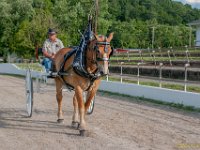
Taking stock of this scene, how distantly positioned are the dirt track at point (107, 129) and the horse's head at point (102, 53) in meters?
1.34

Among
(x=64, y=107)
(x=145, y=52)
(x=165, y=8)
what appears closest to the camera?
(x=64, y=107)

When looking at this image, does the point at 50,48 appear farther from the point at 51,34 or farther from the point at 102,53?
the point at 102,53

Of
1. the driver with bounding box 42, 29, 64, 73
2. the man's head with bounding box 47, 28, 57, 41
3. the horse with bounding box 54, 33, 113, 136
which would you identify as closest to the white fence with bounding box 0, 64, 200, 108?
the driver with bounding box 42, 29, 64, 73

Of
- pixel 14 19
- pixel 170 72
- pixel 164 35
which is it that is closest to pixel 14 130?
pixel 170 72

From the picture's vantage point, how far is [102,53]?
7.80 m

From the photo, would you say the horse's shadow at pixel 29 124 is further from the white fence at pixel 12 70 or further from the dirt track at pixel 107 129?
the white fence at pixel 12 70

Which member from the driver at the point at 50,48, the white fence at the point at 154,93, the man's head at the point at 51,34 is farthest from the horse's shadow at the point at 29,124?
the man's head at the point at 51,34

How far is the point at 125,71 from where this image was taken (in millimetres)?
26250

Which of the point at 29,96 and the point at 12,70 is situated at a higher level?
the point at 29,96

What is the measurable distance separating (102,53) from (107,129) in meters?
1.87

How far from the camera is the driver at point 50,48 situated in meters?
10.6

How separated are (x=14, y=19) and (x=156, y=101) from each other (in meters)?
43.7

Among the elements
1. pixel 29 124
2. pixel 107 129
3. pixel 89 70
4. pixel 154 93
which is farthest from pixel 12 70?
pixel 89 70

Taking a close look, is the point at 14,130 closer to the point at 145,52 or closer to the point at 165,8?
the point at 145,52
